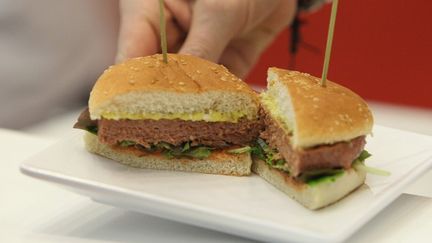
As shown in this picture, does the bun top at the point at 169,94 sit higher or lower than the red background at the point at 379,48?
higher

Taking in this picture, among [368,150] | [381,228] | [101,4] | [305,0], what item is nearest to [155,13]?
[101,4]

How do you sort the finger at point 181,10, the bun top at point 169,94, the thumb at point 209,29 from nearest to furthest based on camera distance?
1. the bun top at point 169,94
2. the thumb at point 209,29
3. the finger at point 181,10

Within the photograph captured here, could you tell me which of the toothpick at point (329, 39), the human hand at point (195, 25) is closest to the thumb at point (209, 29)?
the human hand at point (195, 25)

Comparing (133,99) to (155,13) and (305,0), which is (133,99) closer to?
(155,13)

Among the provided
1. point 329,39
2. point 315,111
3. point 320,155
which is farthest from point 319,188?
point 329,39

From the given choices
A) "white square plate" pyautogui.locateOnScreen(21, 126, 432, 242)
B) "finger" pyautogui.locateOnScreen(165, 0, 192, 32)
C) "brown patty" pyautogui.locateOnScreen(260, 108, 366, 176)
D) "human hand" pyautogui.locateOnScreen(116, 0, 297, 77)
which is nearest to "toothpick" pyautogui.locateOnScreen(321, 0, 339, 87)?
"brown patty" pyautogui.locateOnScreen(260, 108, 366, 176)

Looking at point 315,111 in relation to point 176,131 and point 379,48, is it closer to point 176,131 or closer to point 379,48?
point 176,131

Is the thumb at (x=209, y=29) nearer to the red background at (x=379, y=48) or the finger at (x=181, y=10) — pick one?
the finger at (x=181, y=10)
